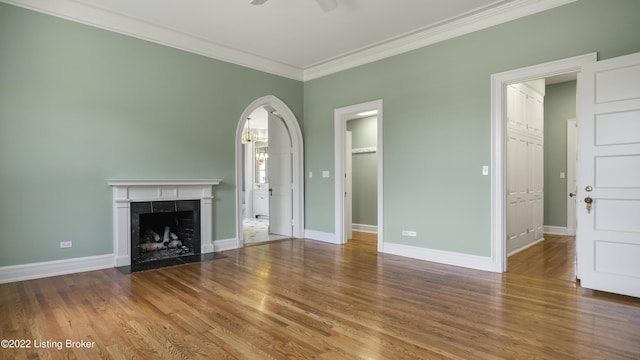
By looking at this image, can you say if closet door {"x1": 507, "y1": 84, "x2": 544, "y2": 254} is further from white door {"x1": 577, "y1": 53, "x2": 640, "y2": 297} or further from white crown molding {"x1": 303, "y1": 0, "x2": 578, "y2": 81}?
white door {"x1": 577, "y1": 53, "x2": 640, "y2": 297}

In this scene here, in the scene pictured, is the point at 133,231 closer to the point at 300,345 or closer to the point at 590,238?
the point at 300,345

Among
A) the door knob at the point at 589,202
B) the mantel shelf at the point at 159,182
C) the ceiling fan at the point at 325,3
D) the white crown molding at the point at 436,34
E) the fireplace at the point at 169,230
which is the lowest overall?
the fireplace at the point at 169,230

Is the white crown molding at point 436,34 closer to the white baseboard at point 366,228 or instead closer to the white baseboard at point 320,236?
the white baseboard at point 320,236

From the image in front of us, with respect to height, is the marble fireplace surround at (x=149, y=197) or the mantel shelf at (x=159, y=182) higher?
the mantel shelf at (x=159, y=182)

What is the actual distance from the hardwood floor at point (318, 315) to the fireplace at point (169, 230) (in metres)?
0.81

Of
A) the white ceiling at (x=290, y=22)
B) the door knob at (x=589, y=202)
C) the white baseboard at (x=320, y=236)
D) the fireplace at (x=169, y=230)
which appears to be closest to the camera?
the door knob at (x=589, y=202)

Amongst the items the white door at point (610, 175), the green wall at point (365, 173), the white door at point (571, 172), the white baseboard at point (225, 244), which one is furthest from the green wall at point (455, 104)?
the white door at point (571, 172)

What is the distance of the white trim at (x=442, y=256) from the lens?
14.6 ft

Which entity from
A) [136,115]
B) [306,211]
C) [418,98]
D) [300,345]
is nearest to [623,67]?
[418,98]

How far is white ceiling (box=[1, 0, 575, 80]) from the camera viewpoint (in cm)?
417

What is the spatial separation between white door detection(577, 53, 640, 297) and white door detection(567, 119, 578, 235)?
162 inches

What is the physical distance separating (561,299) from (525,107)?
3626 millimetres

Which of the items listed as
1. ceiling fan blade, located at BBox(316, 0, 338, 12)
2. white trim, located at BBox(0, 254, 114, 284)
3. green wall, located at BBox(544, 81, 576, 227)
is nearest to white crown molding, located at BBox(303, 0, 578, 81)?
ceiling fan blade, located at BBox(316, 0, 338, 12)

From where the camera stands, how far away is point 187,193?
5.14 metres
